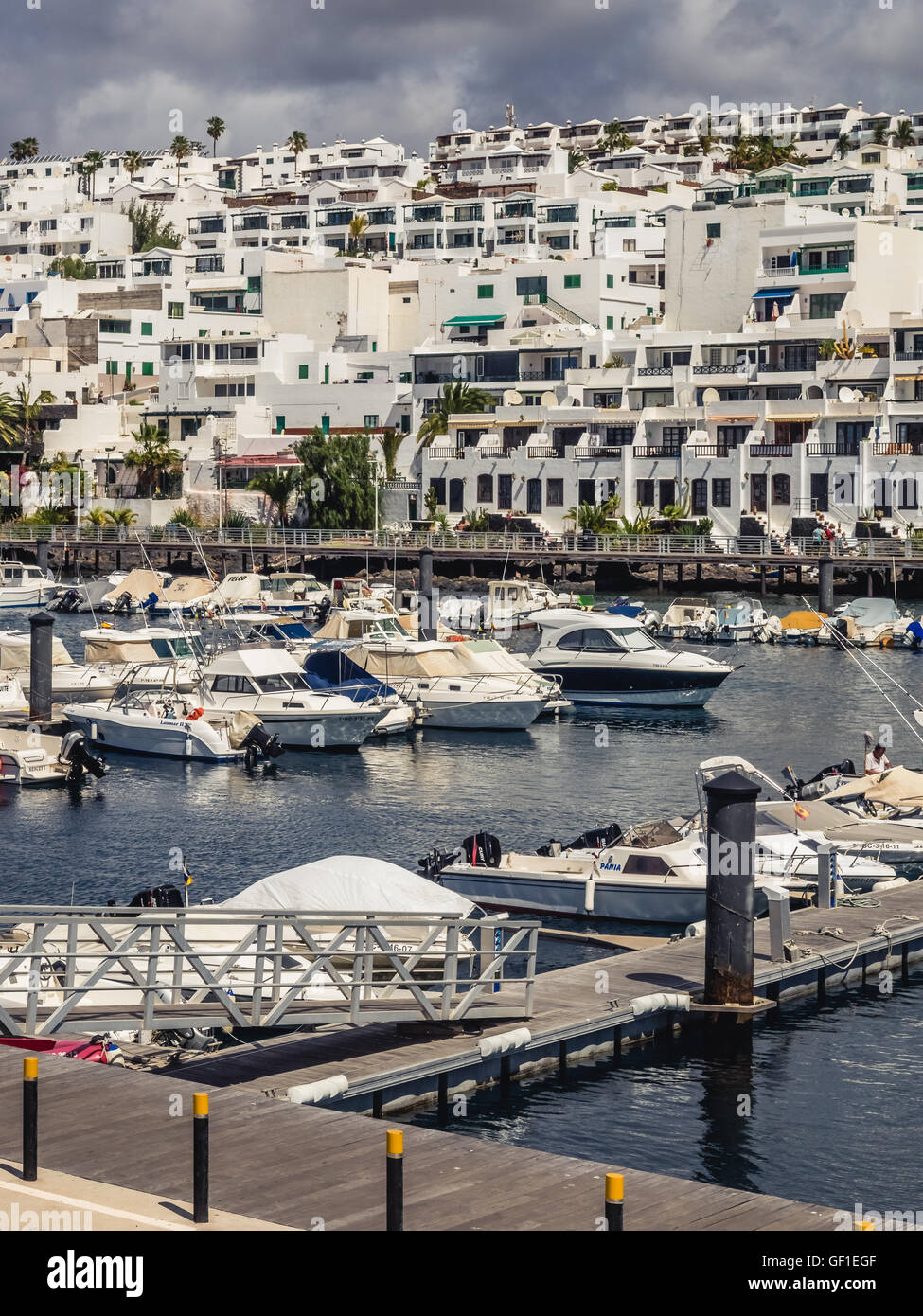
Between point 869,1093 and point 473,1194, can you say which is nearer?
point 473,1194

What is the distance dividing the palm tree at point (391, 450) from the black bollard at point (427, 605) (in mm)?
→ 34293

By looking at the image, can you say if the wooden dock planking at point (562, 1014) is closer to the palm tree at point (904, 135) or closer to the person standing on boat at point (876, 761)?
the person standing on boat at point (876, 761)

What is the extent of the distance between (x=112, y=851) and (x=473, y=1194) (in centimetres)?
2326

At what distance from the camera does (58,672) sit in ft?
192

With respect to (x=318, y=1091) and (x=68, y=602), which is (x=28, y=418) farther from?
(x=318, y=1091)

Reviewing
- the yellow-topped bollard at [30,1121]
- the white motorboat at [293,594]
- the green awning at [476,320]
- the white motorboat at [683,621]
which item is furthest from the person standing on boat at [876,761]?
the green awning at [476,320]

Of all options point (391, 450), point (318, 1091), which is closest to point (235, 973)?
point (318, 1091)

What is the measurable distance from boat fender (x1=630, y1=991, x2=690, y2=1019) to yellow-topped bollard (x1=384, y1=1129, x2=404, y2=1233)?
407 inches

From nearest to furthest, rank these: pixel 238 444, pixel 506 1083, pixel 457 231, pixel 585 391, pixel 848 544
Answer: pixel 506 1083 → pixel 848 544 → pixel 585 391 → pixel 238 444 → pixel 457 231

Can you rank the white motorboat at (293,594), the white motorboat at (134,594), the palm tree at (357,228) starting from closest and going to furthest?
the white motorboat at (293,594) < the white motorboat at (134,594) < the palm tree at (357,228)

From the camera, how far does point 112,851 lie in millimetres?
37562

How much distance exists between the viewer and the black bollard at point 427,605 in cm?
6462
